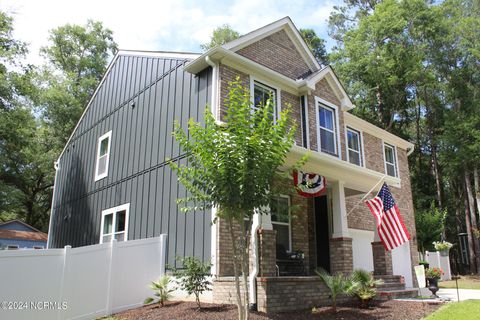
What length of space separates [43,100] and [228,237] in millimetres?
23413

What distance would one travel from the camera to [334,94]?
14.0 metres

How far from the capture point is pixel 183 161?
10656mm

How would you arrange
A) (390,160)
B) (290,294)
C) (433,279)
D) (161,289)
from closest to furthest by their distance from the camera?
(290,294), (161,289), (433,279), (390,160)

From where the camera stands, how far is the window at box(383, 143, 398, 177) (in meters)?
17.9

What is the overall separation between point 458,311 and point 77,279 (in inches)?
320

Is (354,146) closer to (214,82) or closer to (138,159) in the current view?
(214,82)

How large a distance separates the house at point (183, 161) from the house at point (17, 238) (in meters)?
8.89

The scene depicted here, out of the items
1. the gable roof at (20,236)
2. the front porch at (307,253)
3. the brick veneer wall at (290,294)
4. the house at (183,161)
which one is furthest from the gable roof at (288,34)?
the gable roof at (20,236)

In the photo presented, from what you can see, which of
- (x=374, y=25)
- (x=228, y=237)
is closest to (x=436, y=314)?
(x=228, y=237)

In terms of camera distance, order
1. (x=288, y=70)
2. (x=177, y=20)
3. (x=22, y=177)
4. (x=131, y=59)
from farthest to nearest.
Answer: (x=22, y=177) → (x=131, y=59) → (x=288, y=70) → (x=177, y=20)

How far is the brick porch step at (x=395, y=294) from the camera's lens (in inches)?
386

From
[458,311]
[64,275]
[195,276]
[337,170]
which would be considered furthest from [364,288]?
[64,275]

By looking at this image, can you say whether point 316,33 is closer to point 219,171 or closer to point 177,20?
point 177,20

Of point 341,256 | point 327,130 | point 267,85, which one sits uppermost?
point 267,85
